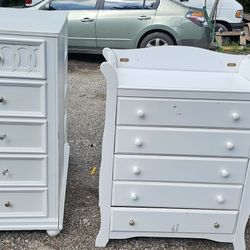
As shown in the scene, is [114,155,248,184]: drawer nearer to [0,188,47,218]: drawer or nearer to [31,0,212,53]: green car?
[0,188,47,218]: drawer

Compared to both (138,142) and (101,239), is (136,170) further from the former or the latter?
(101,239)

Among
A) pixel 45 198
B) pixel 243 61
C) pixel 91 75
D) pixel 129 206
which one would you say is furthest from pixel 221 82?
pixel 91 75

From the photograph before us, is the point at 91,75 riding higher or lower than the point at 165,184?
lower

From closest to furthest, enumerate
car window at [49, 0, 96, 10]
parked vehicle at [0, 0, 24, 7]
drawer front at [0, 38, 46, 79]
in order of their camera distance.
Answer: drawer front at [0, 38, 46, 79]
car window at [49, 0, 96, 10]
parked vehicle at [0, 0, 24, 7]

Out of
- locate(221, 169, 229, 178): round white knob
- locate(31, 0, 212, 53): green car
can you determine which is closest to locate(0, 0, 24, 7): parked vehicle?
locate(31, 0, 212, 53): green car

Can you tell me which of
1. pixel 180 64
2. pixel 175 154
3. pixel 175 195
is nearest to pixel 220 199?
pixel 175 195

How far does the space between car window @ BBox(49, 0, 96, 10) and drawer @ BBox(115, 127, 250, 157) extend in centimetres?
552

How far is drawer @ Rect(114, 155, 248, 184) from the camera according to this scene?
7.93 ft

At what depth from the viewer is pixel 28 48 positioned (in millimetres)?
2172

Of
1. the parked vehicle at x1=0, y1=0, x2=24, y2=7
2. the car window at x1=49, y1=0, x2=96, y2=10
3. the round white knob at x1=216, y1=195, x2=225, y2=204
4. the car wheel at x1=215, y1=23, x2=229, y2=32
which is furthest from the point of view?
the parked vehicle at x1=0, y1=0, x2=24, y2=7

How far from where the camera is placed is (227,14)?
9367 millimetres

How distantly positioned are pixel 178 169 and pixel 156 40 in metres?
5.21

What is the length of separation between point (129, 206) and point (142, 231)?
0.22 m

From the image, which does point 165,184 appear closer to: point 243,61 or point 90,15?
point 243,61
